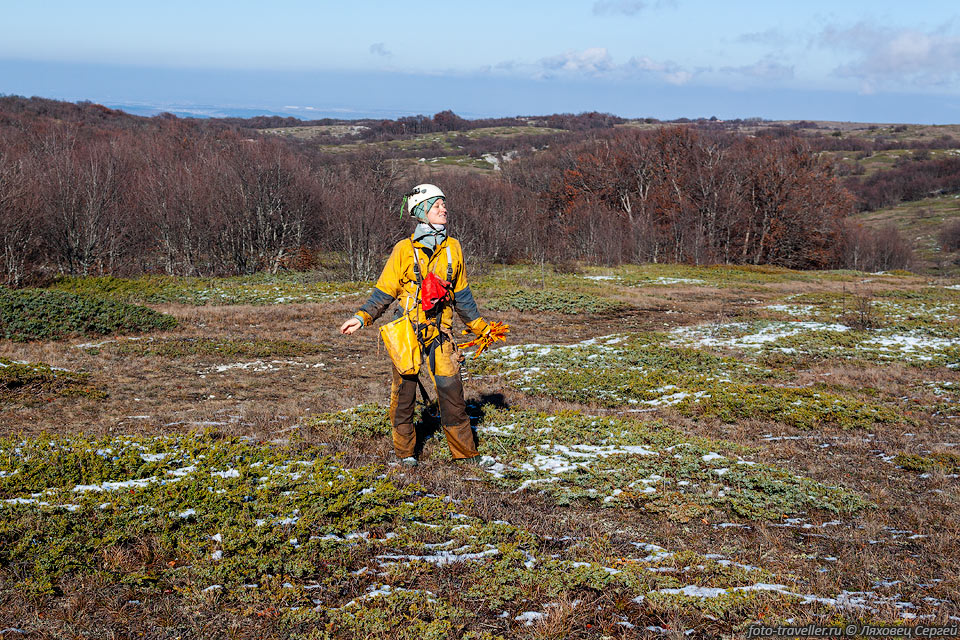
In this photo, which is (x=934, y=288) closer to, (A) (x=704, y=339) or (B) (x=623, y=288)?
(B) (x=623, y=288)

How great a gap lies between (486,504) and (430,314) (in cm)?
208

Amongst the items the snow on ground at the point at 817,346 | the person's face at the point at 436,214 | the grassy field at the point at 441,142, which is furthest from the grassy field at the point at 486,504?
the grassy field at the point at 441,142

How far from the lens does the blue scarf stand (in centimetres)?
659

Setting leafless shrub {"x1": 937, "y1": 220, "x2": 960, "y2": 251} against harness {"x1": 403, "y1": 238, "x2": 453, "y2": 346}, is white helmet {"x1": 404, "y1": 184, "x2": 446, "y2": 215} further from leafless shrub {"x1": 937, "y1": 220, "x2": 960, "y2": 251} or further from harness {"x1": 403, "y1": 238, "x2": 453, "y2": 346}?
leafless shrub {"x1": 937, "y1": 220, "x2": 960, "y2": 251}

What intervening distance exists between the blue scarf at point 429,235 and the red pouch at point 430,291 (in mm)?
308

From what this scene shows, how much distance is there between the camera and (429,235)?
662 centimetres

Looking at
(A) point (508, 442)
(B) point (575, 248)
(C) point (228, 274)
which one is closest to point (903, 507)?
(A) point (508, 442)

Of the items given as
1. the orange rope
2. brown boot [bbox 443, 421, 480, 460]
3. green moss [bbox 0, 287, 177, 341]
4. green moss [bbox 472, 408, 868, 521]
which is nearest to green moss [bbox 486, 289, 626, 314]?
green moss [bbox 0, 287, 177, 341]

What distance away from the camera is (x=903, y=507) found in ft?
20.2

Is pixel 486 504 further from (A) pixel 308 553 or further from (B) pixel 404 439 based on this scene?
(A) pixel 308 553

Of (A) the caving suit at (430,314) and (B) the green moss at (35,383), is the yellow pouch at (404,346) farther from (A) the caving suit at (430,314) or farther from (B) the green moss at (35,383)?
(B) the green moss at (35,383)

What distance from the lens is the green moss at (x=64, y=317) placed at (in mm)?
16609

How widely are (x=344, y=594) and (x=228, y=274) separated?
52.2 m

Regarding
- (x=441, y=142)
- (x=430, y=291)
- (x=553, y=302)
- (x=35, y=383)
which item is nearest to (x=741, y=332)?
(x=553, y=302)
